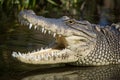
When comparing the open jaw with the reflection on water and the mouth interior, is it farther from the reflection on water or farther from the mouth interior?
the reflection on water

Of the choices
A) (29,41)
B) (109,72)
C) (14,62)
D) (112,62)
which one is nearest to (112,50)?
(112,62)

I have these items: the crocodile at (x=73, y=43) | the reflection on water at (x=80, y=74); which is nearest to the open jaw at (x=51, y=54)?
the crocodile at (x=73, y=43)

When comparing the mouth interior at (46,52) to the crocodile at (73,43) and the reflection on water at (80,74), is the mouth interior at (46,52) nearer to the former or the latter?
the crocodile at (73,43)

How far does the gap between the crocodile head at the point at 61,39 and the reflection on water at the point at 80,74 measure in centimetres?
16

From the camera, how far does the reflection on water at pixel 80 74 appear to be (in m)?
5.61

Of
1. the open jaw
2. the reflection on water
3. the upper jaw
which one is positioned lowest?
the reflection on water

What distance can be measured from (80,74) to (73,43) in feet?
1.87

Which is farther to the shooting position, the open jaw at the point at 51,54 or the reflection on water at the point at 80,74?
the open jaw at the point at 51,54

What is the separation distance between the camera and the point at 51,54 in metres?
5.93

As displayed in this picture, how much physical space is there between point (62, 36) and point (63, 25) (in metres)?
0.17

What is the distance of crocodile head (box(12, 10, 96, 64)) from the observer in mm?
5844

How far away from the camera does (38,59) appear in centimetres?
581

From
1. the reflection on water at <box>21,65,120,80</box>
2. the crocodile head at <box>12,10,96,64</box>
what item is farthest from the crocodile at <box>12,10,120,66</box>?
the reflection on water at <box>21,65,120,80</box>

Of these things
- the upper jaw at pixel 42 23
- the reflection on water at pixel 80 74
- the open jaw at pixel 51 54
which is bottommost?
the reflection on water at pixel 80 74
